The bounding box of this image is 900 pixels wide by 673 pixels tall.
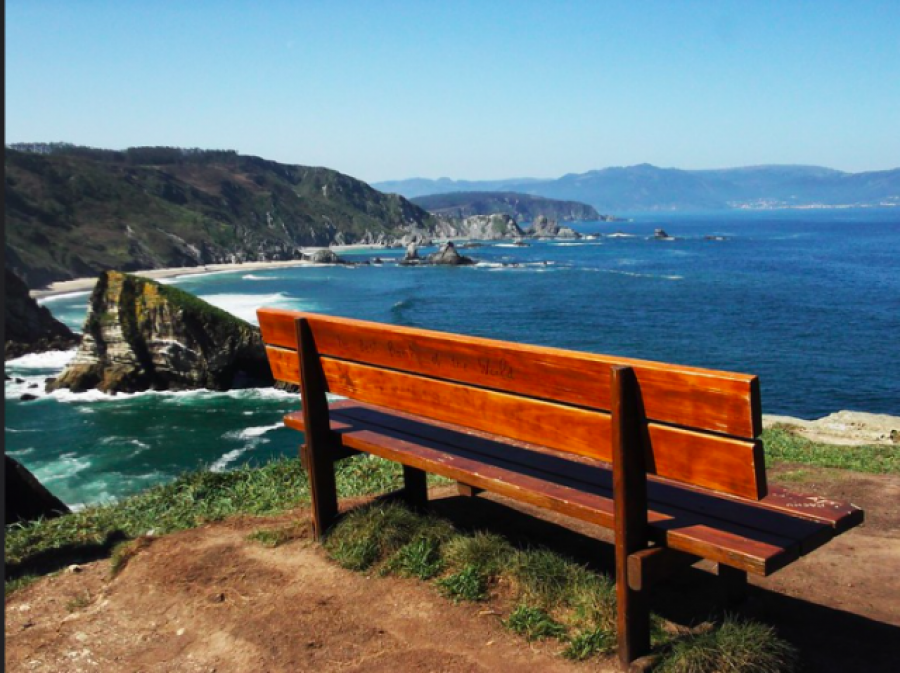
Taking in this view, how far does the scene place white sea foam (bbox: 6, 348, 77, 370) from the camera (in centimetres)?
3822

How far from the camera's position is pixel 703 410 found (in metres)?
3.09

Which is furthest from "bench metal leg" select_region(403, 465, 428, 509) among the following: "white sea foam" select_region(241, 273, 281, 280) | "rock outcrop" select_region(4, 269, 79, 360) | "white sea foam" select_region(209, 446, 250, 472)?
"white sea foam" select_region(241, 273, 281, 280)

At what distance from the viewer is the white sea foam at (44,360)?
38219mm

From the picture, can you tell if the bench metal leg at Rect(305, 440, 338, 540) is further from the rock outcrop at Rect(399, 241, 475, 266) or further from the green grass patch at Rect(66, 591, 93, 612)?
the rock outcrop at Rect(399, 241, 475, 266)

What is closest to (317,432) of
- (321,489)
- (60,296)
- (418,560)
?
(321,489)

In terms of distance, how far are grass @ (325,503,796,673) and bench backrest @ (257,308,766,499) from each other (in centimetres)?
81

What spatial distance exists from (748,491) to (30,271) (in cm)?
8592

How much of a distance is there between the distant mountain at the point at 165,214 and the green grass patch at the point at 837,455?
7274 centimetres

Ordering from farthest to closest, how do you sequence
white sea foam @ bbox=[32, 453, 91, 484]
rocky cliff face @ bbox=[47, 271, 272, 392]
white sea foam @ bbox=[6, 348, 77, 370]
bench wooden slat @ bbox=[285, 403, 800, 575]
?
white sea foam @ bbox=[6, 348, 77, 370] < rocky cliff face @ bbox=[47, 271, 272, 392] < white sea foam @ bbox=[32, 453, 91, 484] < bench wooden slat @ bbox=[285, 403, 800, 575]

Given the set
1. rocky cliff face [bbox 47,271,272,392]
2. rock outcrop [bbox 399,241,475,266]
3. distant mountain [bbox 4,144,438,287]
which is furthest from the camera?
rock outcrop [bbox 399,241,475,266]

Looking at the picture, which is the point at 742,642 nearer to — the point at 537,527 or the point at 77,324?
the point at 537,527

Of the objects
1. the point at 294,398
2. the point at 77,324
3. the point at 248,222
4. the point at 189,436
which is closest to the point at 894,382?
the point at 294,398

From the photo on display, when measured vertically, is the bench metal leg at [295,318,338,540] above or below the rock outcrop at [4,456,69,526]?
above

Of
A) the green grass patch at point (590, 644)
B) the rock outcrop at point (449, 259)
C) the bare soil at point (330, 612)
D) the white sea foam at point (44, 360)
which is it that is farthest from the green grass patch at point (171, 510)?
the rock outcrop at point (449, 259)
